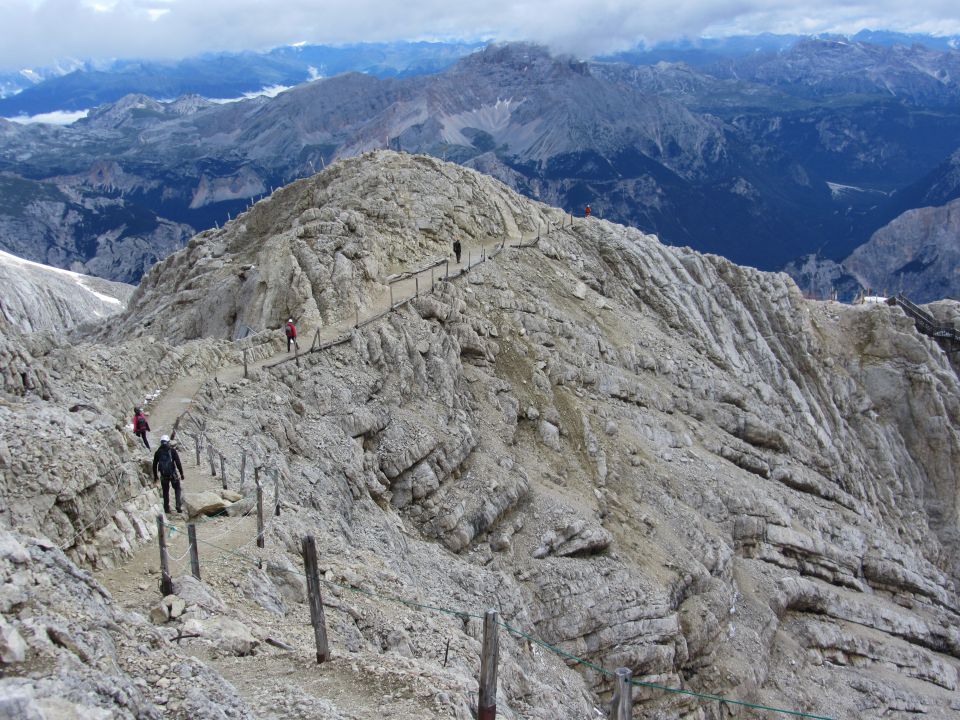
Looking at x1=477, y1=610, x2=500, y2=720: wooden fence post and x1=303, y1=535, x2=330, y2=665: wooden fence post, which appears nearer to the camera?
x1=477, y1=610, x2=500, y2=720: wooden fence post

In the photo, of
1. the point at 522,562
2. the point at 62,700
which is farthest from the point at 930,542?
the point at 62,700

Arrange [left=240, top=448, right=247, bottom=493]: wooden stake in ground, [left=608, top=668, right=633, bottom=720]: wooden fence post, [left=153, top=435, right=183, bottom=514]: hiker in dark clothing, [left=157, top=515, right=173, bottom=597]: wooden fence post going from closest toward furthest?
1. [left=608, top=668, right=633, bottom=720]: wooden fence post
2. [left=157, top=515, right=173, bottom=597]: wooden fence post
3. [left=153, top=435, right=183, bottom=514]: hiker in dark clothing
4. [left=240, top=448, right=247, bottom=493]: wooden stake in ground

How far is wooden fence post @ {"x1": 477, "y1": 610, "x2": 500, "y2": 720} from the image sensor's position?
11797 mm

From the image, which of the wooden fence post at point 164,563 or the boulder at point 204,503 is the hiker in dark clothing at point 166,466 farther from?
the wooden fence post at point 164,563

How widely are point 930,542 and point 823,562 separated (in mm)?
16492

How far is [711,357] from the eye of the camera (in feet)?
153

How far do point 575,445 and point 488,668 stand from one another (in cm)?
2245

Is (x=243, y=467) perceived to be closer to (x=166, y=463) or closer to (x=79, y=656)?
(x=166, y=463)

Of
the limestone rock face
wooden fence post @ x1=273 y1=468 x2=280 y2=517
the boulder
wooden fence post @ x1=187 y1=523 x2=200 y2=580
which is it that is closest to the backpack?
the boulder

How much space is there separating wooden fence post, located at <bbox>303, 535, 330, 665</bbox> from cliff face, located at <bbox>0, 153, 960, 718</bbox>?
1568 millimetres

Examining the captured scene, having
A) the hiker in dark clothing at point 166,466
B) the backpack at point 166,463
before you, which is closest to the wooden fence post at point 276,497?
the hiker in dark clothing at point 166,466

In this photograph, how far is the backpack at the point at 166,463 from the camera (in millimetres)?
17469

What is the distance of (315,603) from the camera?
43.8 feet

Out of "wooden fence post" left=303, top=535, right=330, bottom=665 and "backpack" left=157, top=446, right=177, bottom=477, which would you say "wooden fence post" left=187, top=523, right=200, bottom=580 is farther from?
"backpack" left=157, top=446, right=177, bottom=477
